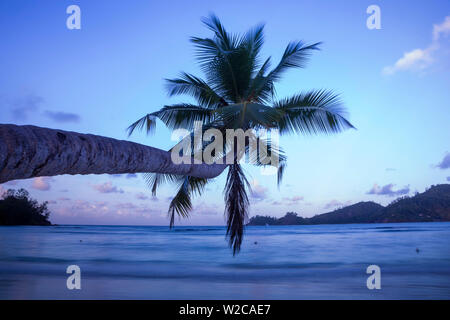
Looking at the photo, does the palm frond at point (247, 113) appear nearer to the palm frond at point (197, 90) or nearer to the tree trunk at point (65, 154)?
the tree trunk at point (65, 154)

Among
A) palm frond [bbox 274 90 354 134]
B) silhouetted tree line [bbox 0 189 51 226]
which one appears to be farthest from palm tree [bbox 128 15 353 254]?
silhouetted tree line [bbox 0 189 51 226]

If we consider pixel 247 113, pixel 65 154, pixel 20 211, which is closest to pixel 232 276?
pixel 247 113

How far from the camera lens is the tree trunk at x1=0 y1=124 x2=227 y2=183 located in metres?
2.66

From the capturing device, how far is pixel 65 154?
125 inches

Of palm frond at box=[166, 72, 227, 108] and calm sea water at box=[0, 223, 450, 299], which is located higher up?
palm frond at box=[166, 72, 227, 108]

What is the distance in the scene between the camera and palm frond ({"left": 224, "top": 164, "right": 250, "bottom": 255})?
6.91 m

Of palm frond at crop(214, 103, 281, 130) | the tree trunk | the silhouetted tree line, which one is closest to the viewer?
the tree trunk

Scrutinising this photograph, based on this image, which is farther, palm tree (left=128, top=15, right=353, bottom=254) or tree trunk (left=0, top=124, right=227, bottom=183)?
palm tree (left=128, top=15, right=353, bottom=254)

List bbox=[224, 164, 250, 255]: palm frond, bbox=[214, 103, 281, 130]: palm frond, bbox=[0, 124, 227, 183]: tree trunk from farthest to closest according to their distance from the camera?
bbox=[224, 164, 250, 255]: palm frond < bbox=[214, 103, 281, 130]: palm frond < bbox=[0, 124, 227, 183]: tree trunk

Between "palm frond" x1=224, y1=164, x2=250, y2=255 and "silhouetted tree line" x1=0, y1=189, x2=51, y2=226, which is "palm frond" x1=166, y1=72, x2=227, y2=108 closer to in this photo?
"palm frond" x1=224, y1=164, x2=250, y2=255

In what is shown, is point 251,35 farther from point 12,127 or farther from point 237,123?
point 12,127

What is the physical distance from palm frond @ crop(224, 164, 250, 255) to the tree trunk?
2295mm
